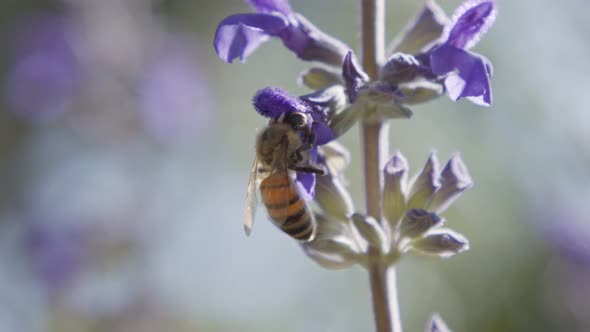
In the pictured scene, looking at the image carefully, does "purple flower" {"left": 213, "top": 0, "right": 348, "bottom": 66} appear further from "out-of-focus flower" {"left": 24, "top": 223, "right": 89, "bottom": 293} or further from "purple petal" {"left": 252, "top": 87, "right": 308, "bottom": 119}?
"out-of-focus flower" {"left": 24, "top": 223, "right": 89, "bottom": 293}

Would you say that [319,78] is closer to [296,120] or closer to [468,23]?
[296,120]

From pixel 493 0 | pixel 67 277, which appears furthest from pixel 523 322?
pixel 493 0

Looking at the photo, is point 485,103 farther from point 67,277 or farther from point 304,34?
point 67,277

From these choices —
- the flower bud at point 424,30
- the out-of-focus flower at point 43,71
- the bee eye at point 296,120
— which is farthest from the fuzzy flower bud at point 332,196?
the out-of-focus flower at point 43,71

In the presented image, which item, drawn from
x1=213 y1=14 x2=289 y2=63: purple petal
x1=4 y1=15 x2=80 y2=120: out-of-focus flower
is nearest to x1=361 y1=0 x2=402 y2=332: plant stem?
x1=213 y1=14 x2=289 y2=63: purple petal

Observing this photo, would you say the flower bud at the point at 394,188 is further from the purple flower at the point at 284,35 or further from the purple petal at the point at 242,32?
the purple petal at the point at 242,32
